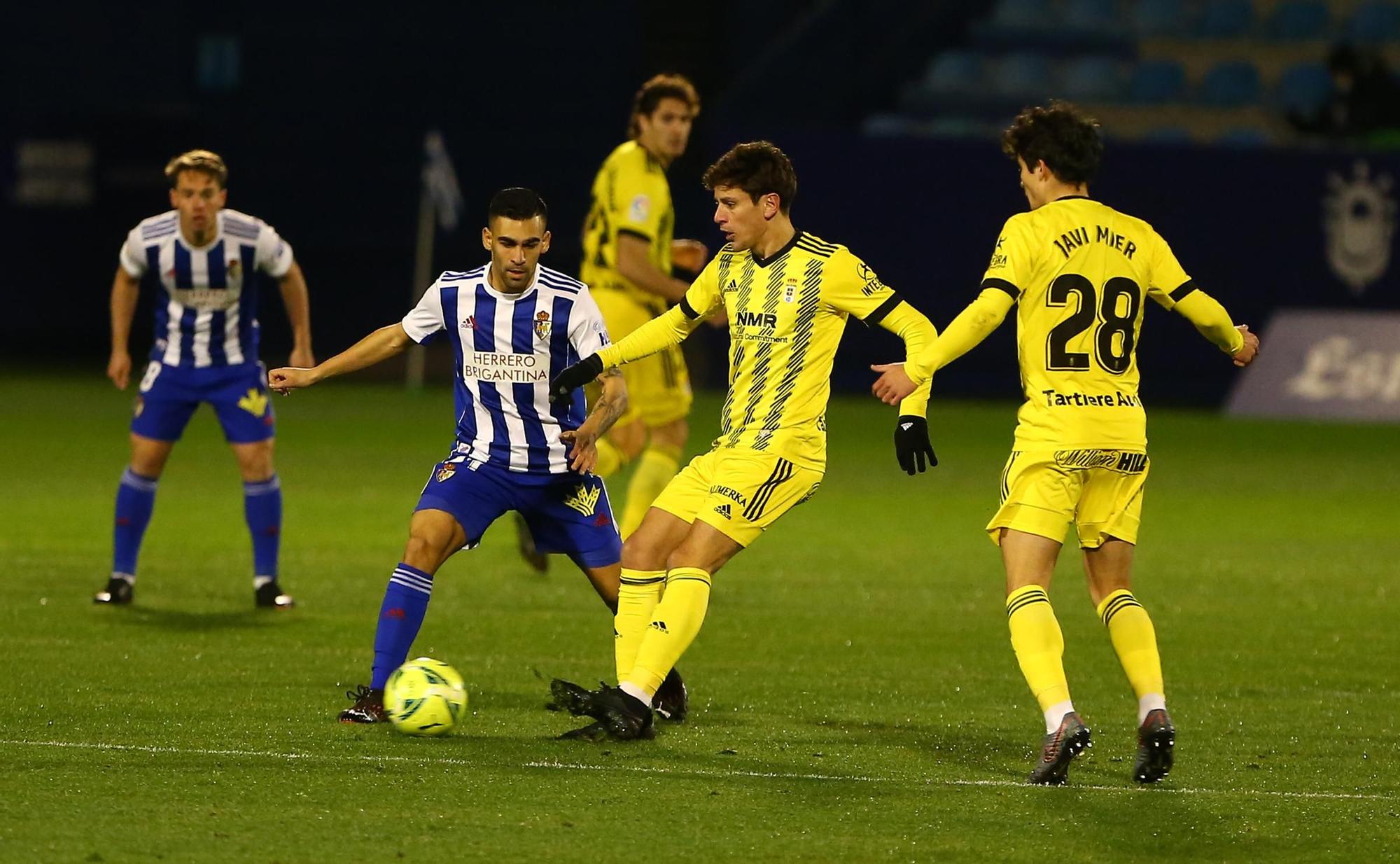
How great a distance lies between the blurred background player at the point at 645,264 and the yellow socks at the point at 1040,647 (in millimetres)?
3868

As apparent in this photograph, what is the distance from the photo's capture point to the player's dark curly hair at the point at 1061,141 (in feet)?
19.6

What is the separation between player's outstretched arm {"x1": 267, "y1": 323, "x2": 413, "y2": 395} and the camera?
22.1 feet

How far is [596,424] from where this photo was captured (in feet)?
21.9

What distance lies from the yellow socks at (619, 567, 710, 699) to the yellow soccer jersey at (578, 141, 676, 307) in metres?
3.57

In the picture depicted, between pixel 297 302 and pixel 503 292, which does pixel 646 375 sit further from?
pixel 503 292

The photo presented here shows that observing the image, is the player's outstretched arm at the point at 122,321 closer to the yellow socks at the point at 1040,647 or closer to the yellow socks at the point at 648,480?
the yellow socks at the point at 648,480

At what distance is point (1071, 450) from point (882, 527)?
650cm

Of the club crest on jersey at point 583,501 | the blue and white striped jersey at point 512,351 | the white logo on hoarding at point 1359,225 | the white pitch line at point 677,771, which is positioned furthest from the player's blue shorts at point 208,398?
the white logo on hoarding at point 1359,225

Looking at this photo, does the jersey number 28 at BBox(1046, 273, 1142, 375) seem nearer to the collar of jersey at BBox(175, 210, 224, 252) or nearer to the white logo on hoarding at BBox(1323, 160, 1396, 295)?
the collar of jersey at BBox(175, 210, 224, 252)

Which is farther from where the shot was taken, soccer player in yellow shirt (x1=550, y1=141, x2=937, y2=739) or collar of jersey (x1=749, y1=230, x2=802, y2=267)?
collar of jersey (x1=749, y1=230, x2=802, y2=267)

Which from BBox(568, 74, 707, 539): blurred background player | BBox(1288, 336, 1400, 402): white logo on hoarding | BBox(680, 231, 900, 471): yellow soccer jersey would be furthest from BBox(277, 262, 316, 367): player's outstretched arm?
BBox(1288, 336, 1400, 402): white logo on hoarding

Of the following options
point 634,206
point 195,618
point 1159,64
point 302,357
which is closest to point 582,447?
point 302,357

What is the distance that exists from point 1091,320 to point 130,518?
15.8ft

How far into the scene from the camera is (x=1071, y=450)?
595 cm
